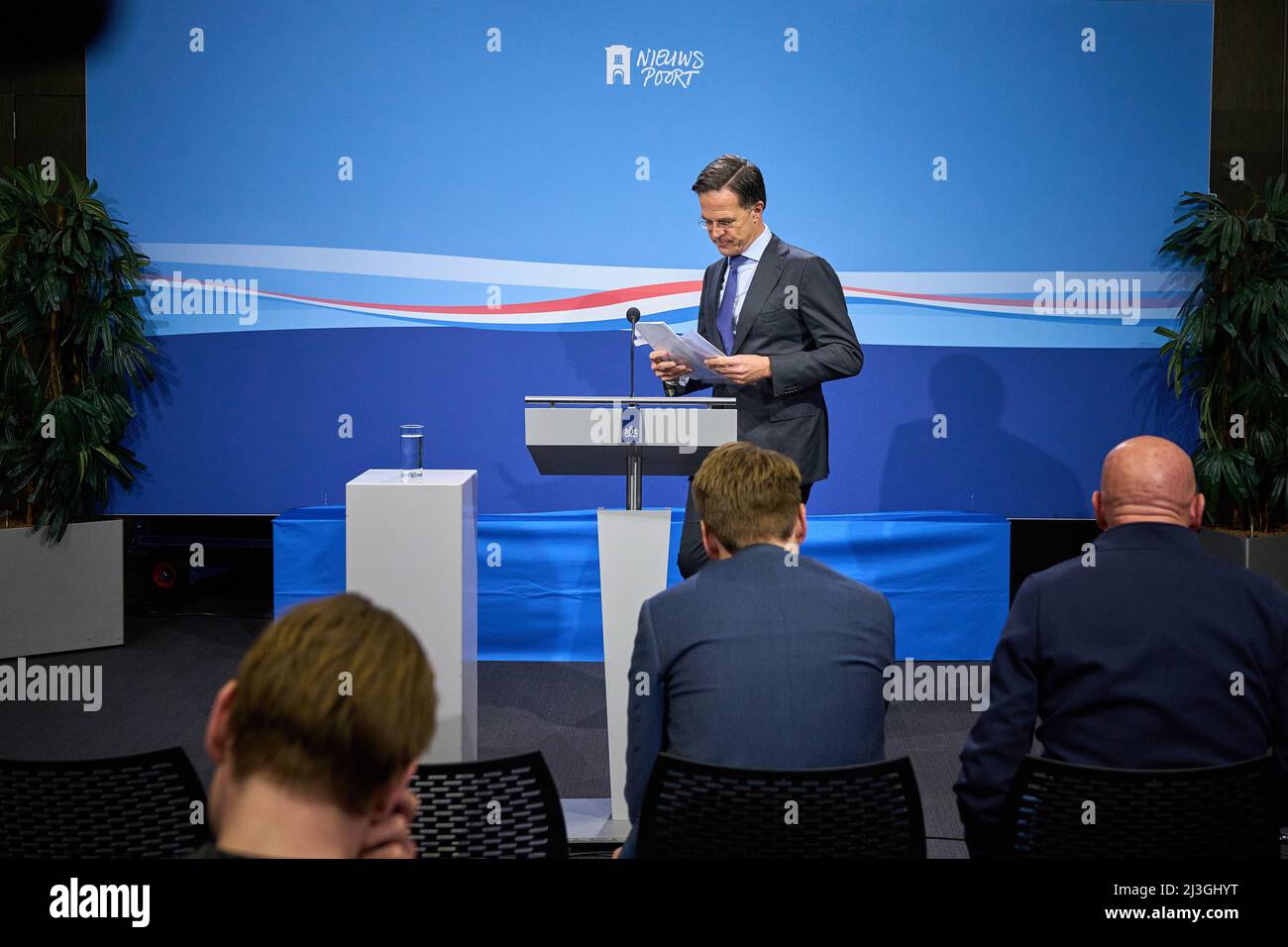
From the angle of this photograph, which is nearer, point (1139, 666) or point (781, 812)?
point (781, 812)

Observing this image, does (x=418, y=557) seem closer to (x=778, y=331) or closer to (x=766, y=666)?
(x=778, y=331)

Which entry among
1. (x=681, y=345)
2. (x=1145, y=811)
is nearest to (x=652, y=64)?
(x=681, y=345)

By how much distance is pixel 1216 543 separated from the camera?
5.21m

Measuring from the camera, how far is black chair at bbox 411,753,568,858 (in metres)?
1.82

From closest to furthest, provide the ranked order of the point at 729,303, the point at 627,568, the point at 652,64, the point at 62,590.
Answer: the point at 627,568 < the point at 729,303 < the point at 62,590 < the point at 652,64

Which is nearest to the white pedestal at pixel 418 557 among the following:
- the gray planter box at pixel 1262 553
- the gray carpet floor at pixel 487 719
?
the gray carpet floor at pixel 487 719

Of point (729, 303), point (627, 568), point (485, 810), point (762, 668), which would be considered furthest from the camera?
point (729, 303)

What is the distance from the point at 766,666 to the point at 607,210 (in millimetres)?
3795

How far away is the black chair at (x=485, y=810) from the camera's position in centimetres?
182

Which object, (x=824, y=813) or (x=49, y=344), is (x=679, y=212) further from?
(x=824, y=813)

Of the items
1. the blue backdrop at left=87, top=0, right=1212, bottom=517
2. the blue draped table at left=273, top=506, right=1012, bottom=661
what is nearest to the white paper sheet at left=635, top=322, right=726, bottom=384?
the blue draped table at left=273, top=506, right=1012, bottom=661

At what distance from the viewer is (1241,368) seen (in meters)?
5.17

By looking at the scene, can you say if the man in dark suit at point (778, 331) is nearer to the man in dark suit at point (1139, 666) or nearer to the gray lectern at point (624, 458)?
the gray lectern at point (624, 458)

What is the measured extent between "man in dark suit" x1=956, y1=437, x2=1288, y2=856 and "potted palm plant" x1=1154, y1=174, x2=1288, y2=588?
3252 mm
